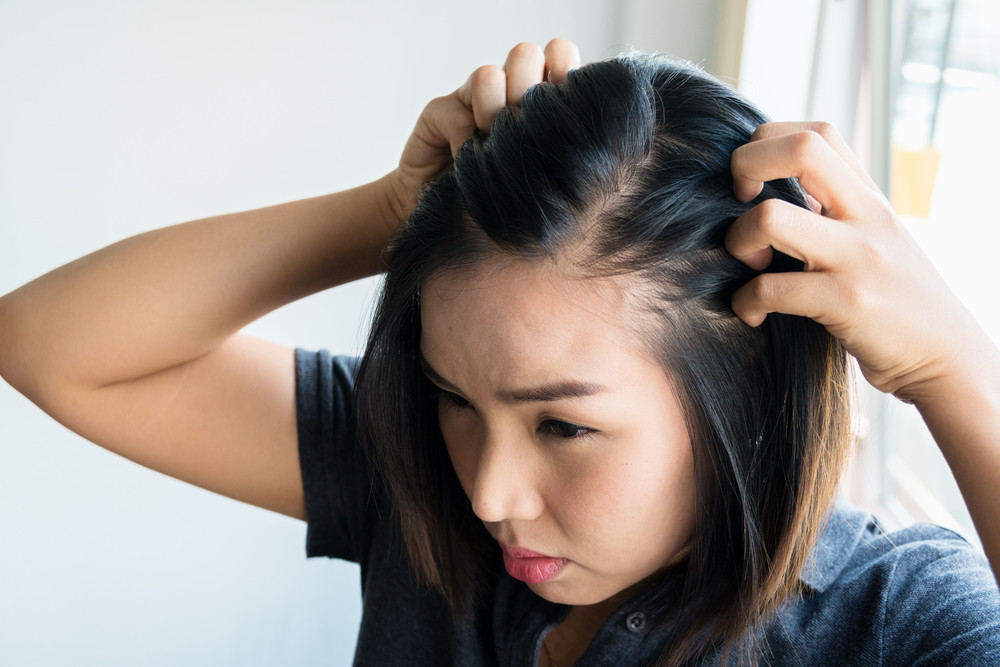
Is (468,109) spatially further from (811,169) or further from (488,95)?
(811,169)

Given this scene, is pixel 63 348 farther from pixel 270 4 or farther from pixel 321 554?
pixel 270 4

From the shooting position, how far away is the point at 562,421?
753 millimetres

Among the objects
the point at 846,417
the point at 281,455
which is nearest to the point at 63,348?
the point at 281,455

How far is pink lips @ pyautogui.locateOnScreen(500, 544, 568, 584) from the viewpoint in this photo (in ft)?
2.77

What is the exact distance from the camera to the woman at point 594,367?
70 cm

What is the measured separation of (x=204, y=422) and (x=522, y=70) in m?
0.58

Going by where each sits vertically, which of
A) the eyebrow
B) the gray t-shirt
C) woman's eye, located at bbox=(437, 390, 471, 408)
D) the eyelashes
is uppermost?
the eyebrow

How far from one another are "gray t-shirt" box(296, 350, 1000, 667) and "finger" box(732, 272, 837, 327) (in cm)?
Answer: 31

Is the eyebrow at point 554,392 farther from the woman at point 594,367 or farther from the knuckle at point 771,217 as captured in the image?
the knuckle at point 771,217

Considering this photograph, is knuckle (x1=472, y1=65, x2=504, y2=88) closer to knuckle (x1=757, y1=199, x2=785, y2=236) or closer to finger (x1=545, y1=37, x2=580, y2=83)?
finger (x1=545, y1=37, x2=580, y2=83)

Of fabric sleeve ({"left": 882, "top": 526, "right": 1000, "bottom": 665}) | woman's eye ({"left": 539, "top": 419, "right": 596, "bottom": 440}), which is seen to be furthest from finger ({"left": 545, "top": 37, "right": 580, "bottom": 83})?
fabric sleeve ({"left": 882, "top": 526, "right": 1000, "bottom": 665})

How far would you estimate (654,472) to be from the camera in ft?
2.53

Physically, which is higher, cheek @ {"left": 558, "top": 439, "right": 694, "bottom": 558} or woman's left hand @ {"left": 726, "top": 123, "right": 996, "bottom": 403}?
woman's left hand @ {"left": 726, "top": 123, "right": 996, "bottom": 403}

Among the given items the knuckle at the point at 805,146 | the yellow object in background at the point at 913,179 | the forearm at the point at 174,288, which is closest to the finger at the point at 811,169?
the knuckle at the point at 805,146
